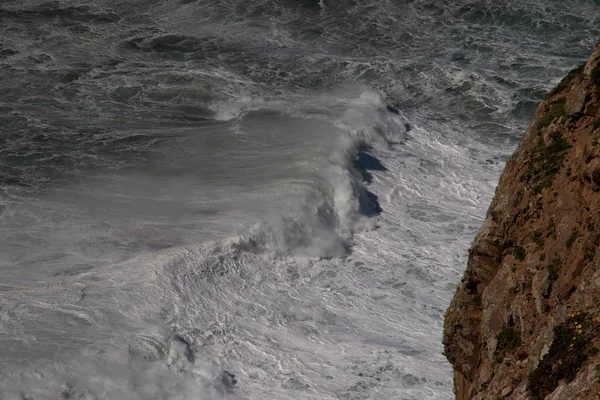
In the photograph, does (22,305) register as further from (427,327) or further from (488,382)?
(488,382)

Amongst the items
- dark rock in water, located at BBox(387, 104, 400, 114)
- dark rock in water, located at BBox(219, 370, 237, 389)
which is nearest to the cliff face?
dark rock in water, located at BBox(219, 370, 237, 389)

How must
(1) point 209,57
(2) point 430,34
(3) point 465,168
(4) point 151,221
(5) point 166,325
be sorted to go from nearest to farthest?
(5) point 166,325
(4) point 151,221
(3) point 465,168
(1) point 209,57
(2) point 430,34

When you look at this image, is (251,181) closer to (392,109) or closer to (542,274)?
(392,109)

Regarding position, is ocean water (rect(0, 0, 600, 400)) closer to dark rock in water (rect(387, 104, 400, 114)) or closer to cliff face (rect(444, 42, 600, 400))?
dark rock in water (rect(387, 104, 400, 114))

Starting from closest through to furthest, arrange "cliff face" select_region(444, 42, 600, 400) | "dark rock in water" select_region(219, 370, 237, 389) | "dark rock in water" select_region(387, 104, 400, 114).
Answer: "cliff face" select_region(444, 42, 600, 400), "dark rock in water" select_region(219, 370, 237, 389), "dark rock in water" select_region(387, 104, 400, 114)

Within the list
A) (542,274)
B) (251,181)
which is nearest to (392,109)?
(251,181)

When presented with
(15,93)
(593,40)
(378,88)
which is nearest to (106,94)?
(15,93)
